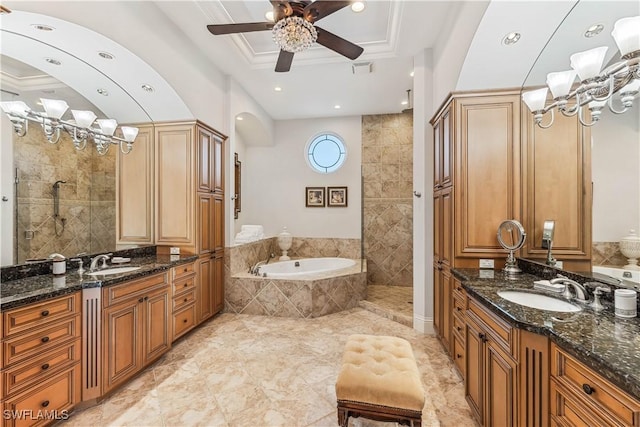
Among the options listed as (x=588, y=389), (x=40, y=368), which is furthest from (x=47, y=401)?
(x=588, y=389)

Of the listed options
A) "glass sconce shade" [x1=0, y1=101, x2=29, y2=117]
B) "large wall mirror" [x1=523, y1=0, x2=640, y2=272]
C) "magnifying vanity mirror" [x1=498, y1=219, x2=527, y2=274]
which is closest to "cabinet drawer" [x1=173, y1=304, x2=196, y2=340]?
"glass sconce shade" [x1=0, y1=101, x2=29, y2=117]

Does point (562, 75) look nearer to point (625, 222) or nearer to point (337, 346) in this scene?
point (625, 222)

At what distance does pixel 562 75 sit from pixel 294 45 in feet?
5.85

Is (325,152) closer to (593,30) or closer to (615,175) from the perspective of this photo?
(593,30)

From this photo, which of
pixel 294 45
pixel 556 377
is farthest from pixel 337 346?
pixel 294 45

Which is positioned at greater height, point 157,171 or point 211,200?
point 157,171

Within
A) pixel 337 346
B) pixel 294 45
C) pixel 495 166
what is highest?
pixel 294 45

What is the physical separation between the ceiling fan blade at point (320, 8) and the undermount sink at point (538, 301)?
85.6 inches

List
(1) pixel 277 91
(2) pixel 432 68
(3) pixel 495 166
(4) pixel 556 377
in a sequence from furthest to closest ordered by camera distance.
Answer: (1) pixel 277 91 → (2) pixel 432 68 → (3) pixel 495 166 → (4) pixel 556 377

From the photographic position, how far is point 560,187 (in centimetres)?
215

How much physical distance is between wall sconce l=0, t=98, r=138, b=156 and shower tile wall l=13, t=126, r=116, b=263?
0.06 m

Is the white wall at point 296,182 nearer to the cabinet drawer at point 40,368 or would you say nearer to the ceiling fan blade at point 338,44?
the ceiling fan blade at point 338,44

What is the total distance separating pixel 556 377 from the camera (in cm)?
112

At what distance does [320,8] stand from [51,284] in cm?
266
